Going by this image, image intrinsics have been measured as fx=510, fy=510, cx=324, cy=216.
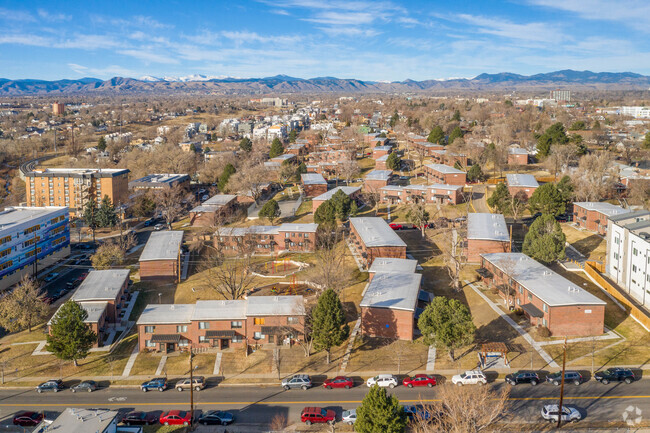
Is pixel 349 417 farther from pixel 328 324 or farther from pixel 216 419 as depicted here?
A: pixel 328 324

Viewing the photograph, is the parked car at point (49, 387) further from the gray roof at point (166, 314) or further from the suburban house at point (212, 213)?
the suburban house at point (212, 213)

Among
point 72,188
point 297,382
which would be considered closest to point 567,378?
point 297,382

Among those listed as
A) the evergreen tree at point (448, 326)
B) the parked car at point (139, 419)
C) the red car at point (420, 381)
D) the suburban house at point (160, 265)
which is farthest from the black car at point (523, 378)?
the suburban house at point (160, 265)

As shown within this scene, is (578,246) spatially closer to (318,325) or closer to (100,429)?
(318,325)

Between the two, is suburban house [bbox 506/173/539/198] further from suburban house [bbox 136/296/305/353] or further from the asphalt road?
suburban house [bbox 136/296/305/353]

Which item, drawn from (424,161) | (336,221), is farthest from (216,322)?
(424,161)

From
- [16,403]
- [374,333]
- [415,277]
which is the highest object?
[415,277]
